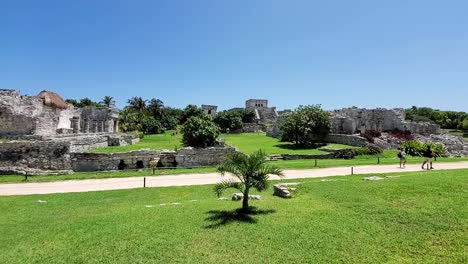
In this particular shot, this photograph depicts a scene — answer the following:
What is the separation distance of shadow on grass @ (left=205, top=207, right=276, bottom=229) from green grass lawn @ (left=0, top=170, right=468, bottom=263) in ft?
0.10

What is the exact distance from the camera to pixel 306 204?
10.6 meters

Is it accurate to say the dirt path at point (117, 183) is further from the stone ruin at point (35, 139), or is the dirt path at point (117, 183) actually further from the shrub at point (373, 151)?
the shrub at point (373, 151)

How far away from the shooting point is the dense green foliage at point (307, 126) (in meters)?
33.9

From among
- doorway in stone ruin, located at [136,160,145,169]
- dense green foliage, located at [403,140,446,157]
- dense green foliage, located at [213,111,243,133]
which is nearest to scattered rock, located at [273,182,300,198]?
doorway in stone ruin, located at [136,160,145,169]

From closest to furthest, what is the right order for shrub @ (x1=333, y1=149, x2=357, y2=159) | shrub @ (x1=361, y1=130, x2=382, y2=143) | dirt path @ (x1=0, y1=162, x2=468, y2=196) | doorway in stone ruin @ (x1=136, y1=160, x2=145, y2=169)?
dirt path @ (x1=0, y1=162, x2=468, y2=196)
doorway in stone ruin @ (x1=136, y1=160, x2=145, y2=169)
shrub @ (x1=333, y1=149, x2=357, y2=159)
shrub @ (x1=361, y1=130, x2=382, y2=143)

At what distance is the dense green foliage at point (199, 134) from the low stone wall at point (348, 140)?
15.5m

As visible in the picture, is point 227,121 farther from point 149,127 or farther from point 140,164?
point 140,164

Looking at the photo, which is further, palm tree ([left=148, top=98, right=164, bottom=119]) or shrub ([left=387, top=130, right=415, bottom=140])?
palm tree ([left=148, top=98, right=164, bottom=119])

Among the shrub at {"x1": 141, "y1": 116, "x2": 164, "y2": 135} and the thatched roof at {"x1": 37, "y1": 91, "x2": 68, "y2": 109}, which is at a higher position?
the thatched roof at {"x1": 37, "y1": 91, "x2": 68, "y2": 109}

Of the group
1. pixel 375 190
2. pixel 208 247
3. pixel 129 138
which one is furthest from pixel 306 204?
pixel 129 138

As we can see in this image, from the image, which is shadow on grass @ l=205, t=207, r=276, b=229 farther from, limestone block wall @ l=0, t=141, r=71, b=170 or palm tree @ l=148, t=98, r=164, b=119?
palm tree @ l=148, t=98, r=164, b=119

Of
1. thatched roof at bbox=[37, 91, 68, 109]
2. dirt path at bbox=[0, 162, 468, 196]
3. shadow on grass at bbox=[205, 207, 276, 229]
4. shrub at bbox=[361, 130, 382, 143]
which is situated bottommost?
dirt path at bbox=[0, 162, 468, 196]

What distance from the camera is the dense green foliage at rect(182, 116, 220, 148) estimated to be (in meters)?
25.0

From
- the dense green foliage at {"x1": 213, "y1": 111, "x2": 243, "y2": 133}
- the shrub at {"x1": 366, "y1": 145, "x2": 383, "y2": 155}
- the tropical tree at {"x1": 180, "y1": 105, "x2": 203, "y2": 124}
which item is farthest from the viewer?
the tropical tree at {"x1": 180, "y1": 105, "x2": 203, "y2": 124}
